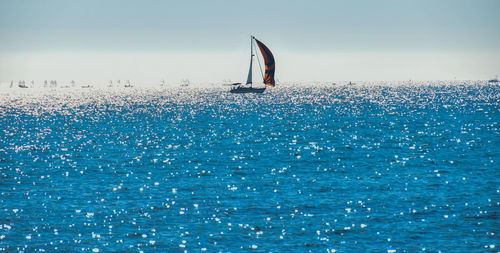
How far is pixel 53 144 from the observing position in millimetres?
83375

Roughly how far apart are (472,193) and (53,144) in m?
60.7

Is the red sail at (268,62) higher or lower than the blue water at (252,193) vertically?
higher

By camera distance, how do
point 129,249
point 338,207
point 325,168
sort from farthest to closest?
point 325,168 < point 338,207 < point 129,249

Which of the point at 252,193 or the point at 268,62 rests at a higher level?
the point at 268,62

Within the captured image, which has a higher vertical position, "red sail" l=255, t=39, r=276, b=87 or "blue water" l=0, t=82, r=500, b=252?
"red sail" l=255, t=39, r=276, b=87

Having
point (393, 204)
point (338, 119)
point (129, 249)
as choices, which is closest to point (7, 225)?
point (129, 249)

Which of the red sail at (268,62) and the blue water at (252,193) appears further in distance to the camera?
the red sail at (268,62)

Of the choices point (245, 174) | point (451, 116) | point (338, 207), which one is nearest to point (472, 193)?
point (338, 207)

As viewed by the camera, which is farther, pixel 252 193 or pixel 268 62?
pixel 268 62

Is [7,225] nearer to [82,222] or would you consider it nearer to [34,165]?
[82,222]

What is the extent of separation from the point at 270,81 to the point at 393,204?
150990 millimetres

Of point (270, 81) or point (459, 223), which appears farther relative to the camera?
point (270, 81)

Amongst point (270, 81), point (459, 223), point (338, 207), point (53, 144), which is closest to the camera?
point (459, 223)

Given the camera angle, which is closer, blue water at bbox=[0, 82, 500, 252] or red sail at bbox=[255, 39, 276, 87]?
blue water at bbox=[0, 82, 500, 252]
